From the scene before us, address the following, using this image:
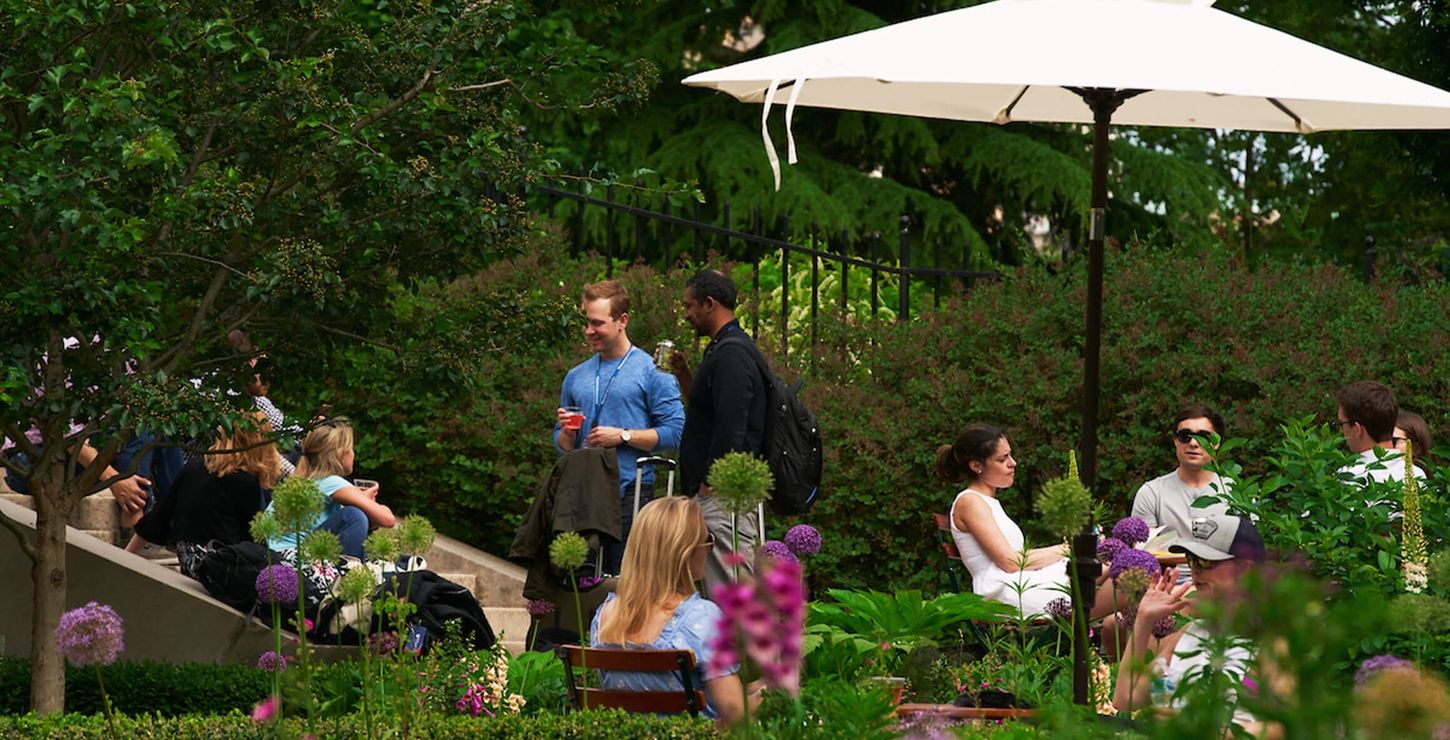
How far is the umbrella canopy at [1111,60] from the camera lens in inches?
Answer: 188

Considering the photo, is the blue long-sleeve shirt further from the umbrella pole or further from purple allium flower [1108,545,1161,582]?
purple allium flower [1108,545,1161,582]

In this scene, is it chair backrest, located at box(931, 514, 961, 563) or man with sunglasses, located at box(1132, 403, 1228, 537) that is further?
man with sunglasses, located at box(1132, 403, 1228, 537)

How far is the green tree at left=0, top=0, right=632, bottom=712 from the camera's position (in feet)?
20.0

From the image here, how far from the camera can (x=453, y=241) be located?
22.7ft

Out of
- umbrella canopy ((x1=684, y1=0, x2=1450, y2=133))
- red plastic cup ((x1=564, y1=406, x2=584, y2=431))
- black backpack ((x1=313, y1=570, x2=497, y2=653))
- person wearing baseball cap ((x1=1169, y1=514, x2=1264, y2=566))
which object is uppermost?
umbrella canopy ((x1=684, y1=0, x2=1450, y2=133))

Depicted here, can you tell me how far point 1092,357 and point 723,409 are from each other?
6.22ft

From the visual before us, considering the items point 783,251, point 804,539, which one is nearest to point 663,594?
point 804,539

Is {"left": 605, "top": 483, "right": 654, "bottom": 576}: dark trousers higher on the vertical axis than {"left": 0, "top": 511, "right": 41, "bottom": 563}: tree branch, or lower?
lower

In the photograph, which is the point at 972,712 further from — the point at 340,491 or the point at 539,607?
the point at 340,491

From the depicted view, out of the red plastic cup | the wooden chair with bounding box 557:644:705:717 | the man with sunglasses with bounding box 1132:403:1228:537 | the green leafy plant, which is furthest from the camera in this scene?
the red plastic cup

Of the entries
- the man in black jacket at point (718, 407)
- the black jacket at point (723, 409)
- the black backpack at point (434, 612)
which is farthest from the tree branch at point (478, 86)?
the black backpack at point (434, 612)

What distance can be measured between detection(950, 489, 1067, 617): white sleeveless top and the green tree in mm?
2003

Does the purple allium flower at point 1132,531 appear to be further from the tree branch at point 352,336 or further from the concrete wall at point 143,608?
the concrete wall at point 143,608

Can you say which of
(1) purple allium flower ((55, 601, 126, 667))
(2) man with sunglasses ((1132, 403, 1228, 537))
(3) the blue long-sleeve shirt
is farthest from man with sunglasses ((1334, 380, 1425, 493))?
(1) purple allium flower ((55, 601, 126, 667))
